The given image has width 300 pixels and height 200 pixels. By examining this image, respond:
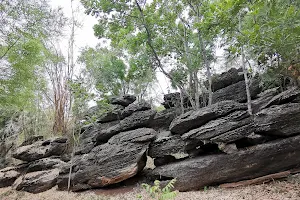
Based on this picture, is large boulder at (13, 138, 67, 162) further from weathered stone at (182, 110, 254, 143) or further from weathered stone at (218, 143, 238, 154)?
weathered stone at (218, 143, 238, 154)

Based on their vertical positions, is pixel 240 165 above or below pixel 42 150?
below

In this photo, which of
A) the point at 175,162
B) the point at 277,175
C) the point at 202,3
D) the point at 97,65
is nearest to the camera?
the point at 277,175

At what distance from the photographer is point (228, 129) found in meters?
4.39

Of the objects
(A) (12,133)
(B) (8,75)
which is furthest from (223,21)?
(A) (12,133)

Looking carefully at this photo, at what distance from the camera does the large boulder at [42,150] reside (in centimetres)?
750

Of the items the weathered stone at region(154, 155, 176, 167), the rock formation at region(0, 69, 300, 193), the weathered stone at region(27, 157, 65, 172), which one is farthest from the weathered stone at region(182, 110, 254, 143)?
the weathered stone at region(27, 157, 65, 172)

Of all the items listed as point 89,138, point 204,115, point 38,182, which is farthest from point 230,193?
point 38,182

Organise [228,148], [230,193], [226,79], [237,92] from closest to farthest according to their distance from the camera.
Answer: [230,193] → [228,148] → [237,92] → [226,79]

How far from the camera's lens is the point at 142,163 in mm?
5391

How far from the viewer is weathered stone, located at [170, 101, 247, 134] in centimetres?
475

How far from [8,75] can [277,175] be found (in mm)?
7271

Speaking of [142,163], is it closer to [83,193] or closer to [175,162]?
[175,162]

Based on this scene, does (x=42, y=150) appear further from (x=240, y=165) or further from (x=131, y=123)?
(x=240, y=165)

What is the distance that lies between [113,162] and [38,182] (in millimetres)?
3333
